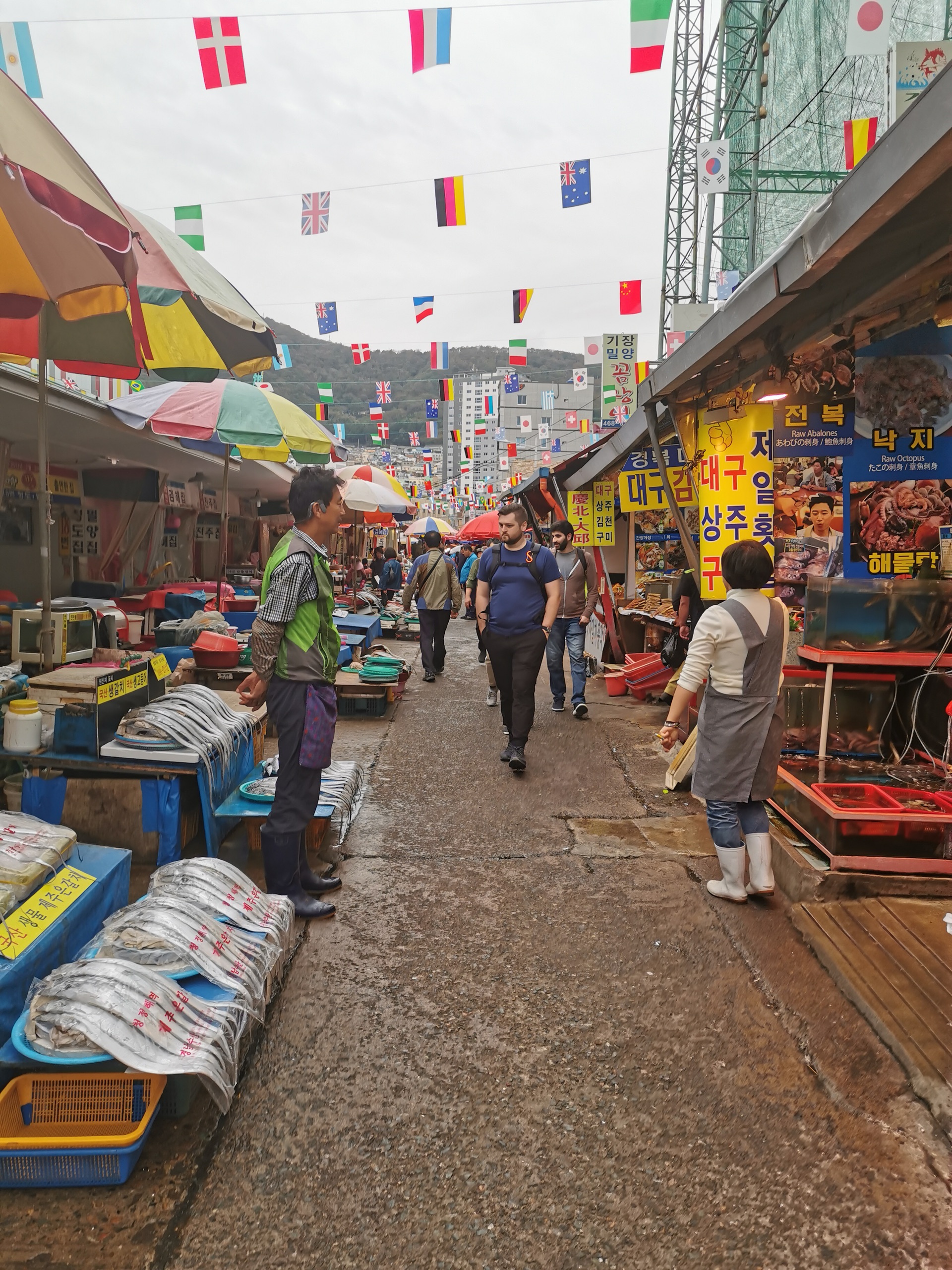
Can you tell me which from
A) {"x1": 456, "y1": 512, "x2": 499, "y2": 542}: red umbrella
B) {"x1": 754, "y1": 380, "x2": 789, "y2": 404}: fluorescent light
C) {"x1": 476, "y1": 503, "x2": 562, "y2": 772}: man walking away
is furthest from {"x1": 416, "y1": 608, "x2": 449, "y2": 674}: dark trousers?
{"x1": 456, "y1": 512, "x2": 499, "y2": 542}: red umbrella

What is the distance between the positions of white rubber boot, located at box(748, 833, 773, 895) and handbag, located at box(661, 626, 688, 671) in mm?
4419

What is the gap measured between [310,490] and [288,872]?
71.3 inches

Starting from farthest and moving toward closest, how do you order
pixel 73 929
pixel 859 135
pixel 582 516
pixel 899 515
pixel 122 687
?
1. pixel 582 516
2. pixel 859 135
3. pixel 899 515
4. pixel 122 687
5. pixel 73 929

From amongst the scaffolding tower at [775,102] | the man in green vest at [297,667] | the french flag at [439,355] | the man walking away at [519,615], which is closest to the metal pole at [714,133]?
the scaffolding tower at [775,102]

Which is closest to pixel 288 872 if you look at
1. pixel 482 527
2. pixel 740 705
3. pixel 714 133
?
pixel 740 705

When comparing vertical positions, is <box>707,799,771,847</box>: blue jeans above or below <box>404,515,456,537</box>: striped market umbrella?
below

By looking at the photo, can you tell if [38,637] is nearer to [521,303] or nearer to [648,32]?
[648,32]

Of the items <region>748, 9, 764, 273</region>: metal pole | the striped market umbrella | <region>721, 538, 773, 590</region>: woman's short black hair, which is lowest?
<region>721, 538, 773, 590</region>: woman's short black hair

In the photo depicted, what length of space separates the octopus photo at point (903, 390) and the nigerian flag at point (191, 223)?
8645mm

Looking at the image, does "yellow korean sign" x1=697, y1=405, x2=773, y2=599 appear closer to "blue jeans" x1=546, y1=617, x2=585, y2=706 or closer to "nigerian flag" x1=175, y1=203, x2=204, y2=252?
"blue jeans" x1=546, y1=617, x2=585, y2=706

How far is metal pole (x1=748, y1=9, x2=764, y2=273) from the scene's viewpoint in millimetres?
14773

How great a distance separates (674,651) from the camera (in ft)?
28.2

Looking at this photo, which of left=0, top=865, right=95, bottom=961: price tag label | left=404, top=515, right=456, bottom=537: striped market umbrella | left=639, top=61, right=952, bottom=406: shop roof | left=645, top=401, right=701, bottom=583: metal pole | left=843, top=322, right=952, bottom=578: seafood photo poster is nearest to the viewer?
left=639, top=61, right=952, bottom=406: shop roof

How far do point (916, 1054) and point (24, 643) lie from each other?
5128 mm
